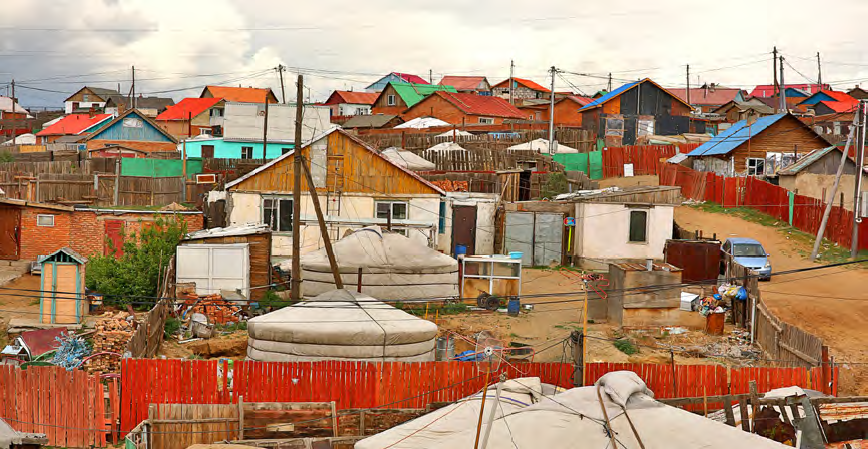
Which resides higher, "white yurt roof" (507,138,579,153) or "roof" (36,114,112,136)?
"roof" (36,114,112,136)

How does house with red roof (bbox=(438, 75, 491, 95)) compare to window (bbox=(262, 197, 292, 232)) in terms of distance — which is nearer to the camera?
window (bbox=(262, 197, 292, 232))

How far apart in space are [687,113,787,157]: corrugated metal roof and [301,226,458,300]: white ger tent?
21491mm

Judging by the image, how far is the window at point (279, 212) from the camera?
27625 millimetres

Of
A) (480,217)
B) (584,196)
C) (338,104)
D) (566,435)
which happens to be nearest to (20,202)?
(480,217)

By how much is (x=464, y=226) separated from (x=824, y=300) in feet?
38.1

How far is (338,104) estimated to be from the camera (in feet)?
261

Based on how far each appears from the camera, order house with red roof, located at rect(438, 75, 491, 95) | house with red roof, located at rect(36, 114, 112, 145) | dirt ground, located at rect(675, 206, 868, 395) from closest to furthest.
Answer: dirt ground, located at rect(675, 206, 868, 395) → house with red roof, located at rect(36, 114, 112, 145) → house with red roof, located at rect(438, 75, 491, 95)

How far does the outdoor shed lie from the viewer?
2242 centimetres

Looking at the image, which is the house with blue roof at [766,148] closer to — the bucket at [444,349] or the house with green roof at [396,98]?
the bucket at [444,349]

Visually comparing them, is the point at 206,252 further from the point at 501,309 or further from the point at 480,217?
the point at 480,217

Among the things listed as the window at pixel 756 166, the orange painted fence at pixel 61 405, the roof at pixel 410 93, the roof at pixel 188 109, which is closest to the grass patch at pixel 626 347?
the orange painted fence at pixel 61 405

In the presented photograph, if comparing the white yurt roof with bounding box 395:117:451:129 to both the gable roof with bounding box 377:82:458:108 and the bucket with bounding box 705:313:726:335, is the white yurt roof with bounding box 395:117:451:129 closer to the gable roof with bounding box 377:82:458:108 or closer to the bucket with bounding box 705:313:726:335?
the gable roof with bounding box 377:82:458:108

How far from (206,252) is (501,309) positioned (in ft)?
25.7

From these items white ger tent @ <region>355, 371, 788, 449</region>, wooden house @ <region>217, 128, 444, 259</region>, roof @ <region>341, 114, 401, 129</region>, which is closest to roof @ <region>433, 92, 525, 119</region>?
roof @ <region>341, 114, 401, 129</region>
